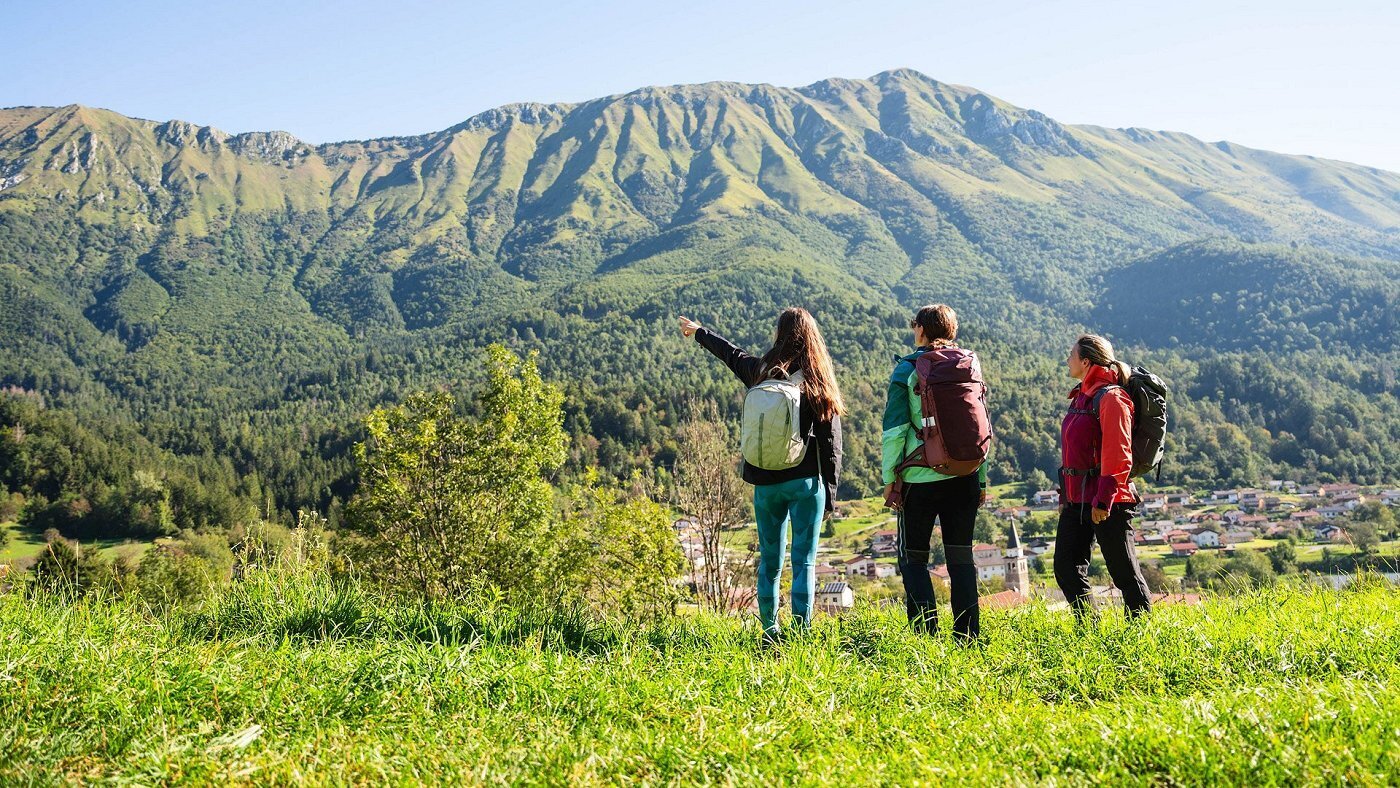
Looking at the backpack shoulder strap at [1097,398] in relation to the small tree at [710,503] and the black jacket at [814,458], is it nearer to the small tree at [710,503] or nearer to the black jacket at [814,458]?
the black jacket at [814,458]

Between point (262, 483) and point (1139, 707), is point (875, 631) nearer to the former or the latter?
point (1139, 707)

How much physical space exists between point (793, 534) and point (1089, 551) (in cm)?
187

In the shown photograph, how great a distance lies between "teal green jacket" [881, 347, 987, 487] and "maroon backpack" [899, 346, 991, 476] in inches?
1.4

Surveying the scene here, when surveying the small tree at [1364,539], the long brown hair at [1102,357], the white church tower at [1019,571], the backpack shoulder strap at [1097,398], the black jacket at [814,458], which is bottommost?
the small tree at [1364,539]

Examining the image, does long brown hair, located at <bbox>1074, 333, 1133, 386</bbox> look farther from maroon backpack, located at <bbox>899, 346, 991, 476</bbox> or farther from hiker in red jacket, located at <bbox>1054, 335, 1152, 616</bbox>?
maroon backpack, located at <bbox>899, 346, 991, 476</bbox>

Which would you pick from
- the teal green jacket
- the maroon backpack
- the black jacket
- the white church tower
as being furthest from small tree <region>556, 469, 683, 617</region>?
the maroon backpack

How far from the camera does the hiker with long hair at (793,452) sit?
436 cm

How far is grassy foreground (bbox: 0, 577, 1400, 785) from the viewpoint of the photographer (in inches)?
92.3

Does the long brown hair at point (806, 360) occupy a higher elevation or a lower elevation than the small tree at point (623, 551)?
higher

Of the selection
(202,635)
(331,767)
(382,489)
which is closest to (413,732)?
(331,767)

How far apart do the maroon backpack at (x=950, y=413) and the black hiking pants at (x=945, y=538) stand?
0.46 feet

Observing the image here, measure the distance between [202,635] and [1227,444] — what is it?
127 metres

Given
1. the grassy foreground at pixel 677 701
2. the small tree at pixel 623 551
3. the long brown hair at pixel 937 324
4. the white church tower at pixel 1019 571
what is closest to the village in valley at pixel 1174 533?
the white church tower at pixel 1019 571

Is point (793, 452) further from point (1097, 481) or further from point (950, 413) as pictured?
point (1097, 481)
